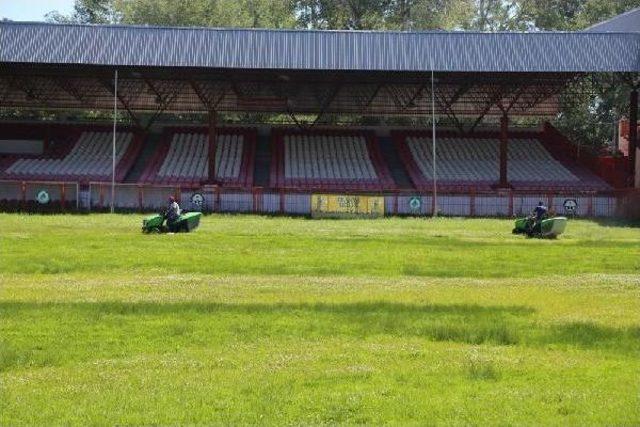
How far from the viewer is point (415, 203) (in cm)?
4478

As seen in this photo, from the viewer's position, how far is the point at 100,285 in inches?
663

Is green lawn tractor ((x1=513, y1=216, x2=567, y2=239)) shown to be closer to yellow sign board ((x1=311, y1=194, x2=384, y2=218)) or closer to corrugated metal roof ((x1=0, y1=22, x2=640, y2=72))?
yellow sign board ((x1=311, y1=194, x2=384, y2=218))

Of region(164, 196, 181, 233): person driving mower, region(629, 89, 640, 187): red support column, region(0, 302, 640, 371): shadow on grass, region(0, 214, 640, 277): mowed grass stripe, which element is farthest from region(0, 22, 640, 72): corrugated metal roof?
region(0, 302, 640, 371): shadow on grass

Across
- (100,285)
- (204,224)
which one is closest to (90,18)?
(204,224)

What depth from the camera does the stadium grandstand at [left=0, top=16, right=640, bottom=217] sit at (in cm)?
4481

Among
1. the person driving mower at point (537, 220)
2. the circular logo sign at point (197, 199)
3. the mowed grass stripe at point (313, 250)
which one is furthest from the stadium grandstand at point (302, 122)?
the person driving mower at point (537, 220)

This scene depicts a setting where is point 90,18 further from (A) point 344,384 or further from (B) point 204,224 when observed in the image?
(A) point 344,384

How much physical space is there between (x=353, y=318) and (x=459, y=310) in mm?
1939

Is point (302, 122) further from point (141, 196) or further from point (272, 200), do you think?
point (141, 196)

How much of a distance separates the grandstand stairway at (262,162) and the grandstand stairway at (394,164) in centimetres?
716

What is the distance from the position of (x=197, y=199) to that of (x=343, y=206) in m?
7.15

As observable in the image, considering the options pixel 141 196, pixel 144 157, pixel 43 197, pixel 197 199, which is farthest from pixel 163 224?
pixel 144 157

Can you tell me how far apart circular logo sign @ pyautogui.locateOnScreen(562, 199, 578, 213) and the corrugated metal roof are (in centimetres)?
727

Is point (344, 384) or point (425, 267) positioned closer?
point (344, 384)
